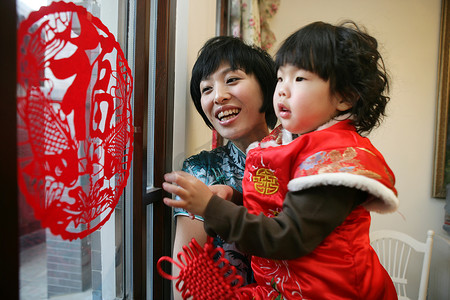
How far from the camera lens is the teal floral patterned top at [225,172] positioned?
0.90 meters

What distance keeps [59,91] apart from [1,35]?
0.49 ft

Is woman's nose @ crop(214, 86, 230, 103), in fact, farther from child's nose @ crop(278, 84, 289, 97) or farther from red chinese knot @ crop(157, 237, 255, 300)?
red chinese knot @ crop(157, 237, 255, 300)

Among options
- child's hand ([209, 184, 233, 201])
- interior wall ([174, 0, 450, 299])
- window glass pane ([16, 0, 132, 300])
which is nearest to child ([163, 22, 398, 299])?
child's hand ([209, 184, 233, 201])

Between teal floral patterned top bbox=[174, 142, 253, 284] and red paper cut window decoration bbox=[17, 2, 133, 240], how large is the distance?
285 millimetres

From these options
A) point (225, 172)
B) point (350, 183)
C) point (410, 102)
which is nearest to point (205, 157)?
point (225, 172)

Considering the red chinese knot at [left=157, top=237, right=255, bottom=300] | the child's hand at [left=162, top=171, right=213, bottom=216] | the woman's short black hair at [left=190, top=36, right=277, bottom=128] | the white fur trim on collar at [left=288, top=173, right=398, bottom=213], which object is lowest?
the red chinese knot at [left=157, top=237, right=255, bottom=300]

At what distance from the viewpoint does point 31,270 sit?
0.50 metres

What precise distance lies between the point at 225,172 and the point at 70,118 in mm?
545

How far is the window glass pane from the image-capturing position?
471mm

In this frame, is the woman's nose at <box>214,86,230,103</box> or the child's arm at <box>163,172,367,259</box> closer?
the child's arm at <box>163,172,367,259</box>

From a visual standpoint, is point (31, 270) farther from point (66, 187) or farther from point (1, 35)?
point (1, 35)

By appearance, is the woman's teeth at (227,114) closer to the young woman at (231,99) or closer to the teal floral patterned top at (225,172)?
the young woman at (231,99)

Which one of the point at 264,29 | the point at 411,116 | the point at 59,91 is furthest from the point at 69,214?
the point at 411,116

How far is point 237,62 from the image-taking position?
97 centimetres
